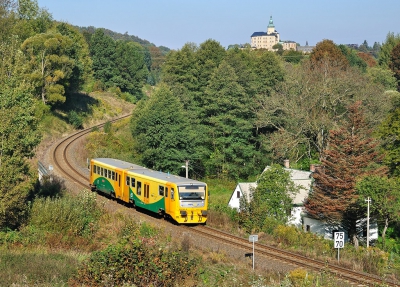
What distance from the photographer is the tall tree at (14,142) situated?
22375mm

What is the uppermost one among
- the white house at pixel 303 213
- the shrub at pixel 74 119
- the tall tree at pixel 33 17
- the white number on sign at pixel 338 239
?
the tall tree at pixel 33 17

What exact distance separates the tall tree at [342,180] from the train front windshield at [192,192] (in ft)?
35.6

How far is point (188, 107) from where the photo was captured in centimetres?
5466

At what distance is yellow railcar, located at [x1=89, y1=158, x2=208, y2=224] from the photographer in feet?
84.4

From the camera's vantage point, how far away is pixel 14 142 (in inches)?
918

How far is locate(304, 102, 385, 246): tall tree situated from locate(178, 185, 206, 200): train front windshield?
35.6 ft

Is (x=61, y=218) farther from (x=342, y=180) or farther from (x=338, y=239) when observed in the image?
(x=342, y=180)

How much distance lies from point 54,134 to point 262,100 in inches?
844

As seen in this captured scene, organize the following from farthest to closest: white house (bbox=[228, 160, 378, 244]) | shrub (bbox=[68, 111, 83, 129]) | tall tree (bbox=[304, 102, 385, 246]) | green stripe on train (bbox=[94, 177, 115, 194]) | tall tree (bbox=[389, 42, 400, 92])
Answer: tall tree (bbox=[389, 42, 400, 92]), shrub (bbox=[68, 111, 83, 129]), white house (bbox=[228, 160, 378, 244]), tall tree (bbox=[304, 102, 385, 246]), green stripe on train (bbox=[94, 177, 115, 194])

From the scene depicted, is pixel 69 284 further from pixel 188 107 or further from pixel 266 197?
pixel 188 107

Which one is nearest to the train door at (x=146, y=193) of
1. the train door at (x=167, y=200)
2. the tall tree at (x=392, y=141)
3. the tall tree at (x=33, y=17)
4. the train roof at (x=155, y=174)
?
the train roof at (x=155, y=174)

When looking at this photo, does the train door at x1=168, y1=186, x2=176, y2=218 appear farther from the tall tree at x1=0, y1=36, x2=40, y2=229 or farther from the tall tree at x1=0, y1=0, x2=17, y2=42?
the tall tree at x1=0, y1=0, x2=17, y2=42

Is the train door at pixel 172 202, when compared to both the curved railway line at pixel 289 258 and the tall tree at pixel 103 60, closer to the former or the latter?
the curved railway line at pixel 289 258

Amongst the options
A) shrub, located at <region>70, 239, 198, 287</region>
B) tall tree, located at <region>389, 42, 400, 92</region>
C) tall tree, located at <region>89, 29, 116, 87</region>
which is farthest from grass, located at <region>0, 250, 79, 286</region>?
tall tree, located at <region>389, 42, 400, 92</region>
